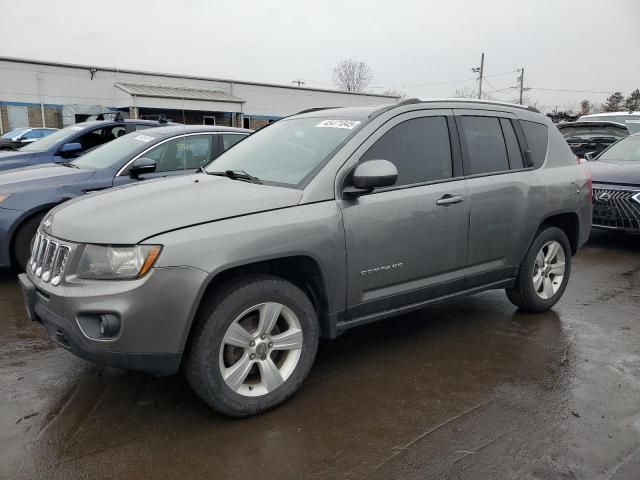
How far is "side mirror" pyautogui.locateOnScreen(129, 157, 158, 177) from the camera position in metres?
5.68

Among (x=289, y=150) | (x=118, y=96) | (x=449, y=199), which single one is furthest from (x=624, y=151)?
(x=118, y=96)

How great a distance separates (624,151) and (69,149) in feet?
27.1

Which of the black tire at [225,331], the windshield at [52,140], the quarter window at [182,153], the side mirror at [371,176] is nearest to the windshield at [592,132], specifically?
the quarter window at [182,153]

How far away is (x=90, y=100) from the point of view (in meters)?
32.2

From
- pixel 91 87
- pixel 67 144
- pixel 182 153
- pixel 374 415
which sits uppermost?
pixel 91 87

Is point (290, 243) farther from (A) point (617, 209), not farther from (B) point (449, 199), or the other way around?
(A) point (617, 209)

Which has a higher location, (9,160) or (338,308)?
(9,160)

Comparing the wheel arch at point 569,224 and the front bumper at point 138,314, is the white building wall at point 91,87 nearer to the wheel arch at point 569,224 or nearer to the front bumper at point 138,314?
the wheel arch at point 569,224

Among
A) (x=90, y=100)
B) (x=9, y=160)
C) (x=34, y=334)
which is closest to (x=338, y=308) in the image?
(x=34, y=334)

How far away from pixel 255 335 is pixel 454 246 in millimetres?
1657

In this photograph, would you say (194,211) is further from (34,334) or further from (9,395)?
(34,334)

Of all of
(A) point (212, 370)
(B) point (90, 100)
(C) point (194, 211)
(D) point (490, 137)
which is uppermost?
(B) point (90, 100)

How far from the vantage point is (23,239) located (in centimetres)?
552

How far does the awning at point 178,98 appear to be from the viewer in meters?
32.2
